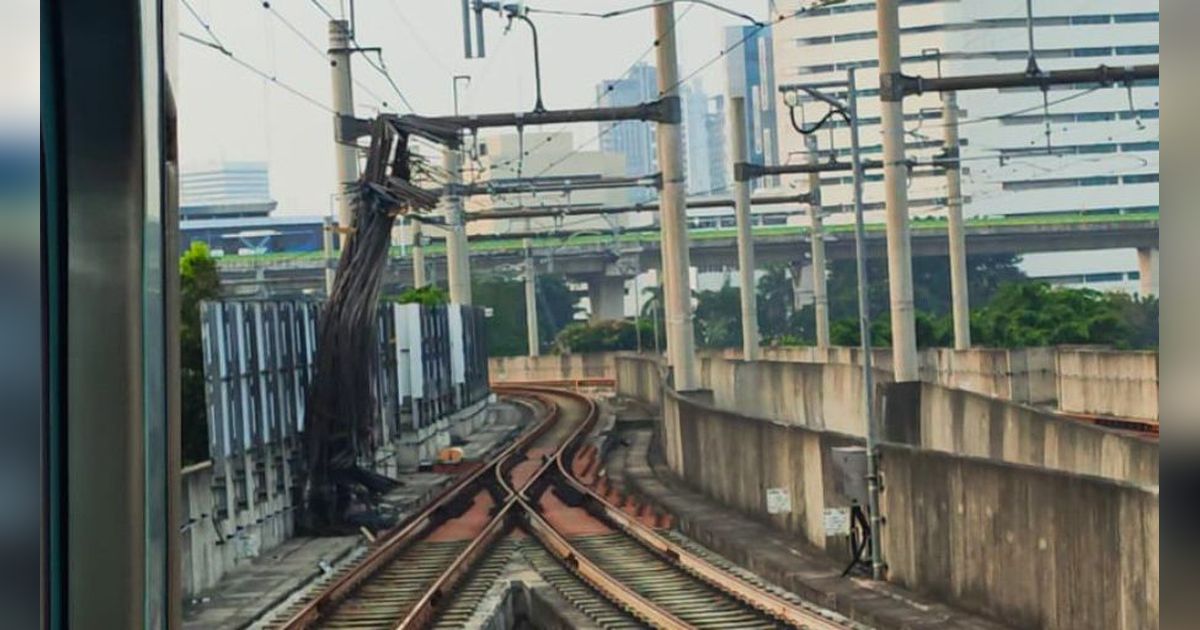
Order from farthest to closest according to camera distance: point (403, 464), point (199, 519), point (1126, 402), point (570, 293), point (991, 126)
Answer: point (1126, 402), point (199, 519), point (991, 126), point (403, 464), point (570, 293)

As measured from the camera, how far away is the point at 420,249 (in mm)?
2631

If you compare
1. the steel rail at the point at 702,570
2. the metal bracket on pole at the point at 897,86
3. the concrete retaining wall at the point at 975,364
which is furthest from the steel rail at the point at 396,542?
the metal bracket on pole at the point at 897,86

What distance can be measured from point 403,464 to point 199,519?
2.86ft

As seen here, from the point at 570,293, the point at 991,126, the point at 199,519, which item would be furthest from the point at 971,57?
the point at 199,519

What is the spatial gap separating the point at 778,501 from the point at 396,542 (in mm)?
1054

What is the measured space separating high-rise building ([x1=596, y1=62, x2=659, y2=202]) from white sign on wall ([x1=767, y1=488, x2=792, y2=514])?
106cm

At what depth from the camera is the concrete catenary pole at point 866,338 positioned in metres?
3.11

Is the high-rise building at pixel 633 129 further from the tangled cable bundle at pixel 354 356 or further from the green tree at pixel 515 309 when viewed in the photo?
the tangled cable bundle at pixel 354 356

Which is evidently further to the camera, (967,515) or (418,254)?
(967,515)

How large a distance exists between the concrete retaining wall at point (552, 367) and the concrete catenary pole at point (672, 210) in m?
0.21

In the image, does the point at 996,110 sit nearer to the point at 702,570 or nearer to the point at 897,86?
the point at 897,86

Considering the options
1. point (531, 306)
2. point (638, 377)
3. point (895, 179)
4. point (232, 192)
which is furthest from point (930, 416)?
point (232, 192)

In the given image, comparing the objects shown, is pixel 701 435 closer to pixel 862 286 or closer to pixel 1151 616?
pixel 862 286

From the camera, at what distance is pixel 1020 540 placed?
350 centimetres
